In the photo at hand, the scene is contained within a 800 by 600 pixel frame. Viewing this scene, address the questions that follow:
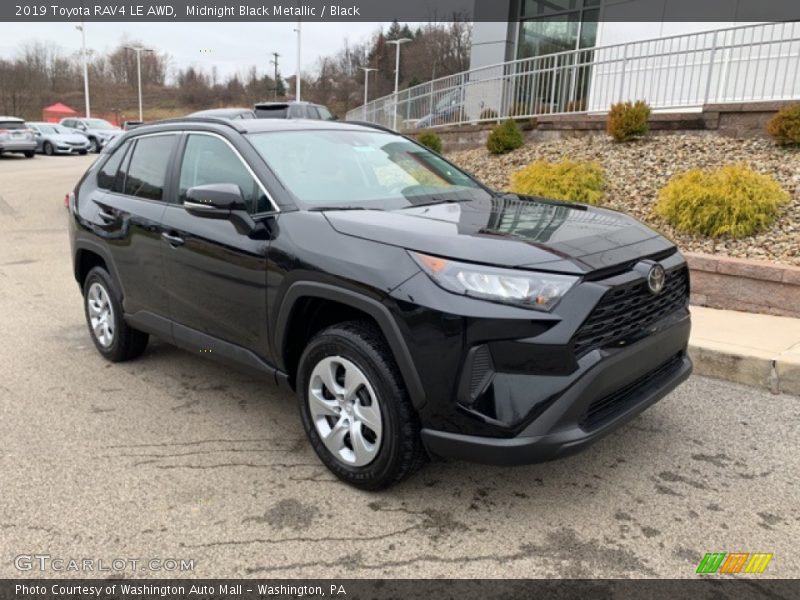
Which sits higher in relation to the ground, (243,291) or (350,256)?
(350,256)

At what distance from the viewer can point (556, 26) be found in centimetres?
1689

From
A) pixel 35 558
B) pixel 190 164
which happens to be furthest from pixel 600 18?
pixel 35 558

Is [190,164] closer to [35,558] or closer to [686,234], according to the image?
[35,558]

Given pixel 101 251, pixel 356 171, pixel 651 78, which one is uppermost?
pixel 651 78

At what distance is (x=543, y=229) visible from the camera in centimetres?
308

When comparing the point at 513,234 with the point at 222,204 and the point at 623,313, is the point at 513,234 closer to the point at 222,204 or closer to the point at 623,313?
the point at 623,313

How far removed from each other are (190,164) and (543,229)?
2246mm

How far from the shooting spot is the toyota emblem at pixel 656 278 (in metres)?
2.94

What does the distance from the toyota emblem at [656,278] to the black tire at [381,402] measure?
120 centimetres

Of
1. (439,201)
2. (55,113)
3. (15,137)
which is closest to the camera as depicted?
(439,201)

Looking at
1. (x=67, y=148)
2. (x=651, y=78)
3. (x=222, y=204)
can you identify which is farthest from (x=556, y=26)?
(x=67, y=148)

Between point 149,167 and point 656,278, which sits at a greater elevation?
point 149,167

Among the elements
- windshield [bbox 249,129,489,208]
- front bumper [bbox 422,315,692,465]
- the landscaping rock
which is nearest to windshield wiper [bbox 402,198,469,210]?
windshield [bbox 249,129,489,208]

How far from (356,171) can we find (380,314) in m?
1.32
